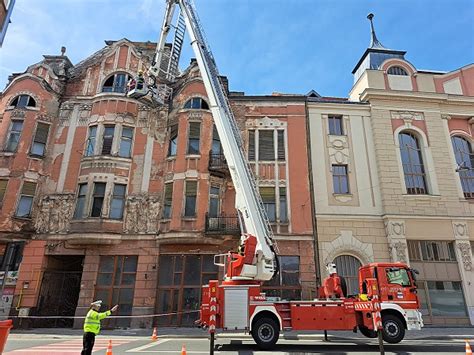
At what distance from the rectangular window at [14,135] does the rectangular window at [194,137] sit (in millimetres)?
11399

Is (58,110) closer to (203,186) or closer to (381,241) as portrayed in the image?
(203,186)

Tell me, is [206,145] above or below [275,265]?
above

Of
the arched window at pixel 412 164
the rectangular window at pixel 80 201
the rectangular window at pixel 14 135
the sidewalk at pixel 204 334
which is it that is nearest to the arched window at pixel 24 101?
the rectangular window at pixel 14 135

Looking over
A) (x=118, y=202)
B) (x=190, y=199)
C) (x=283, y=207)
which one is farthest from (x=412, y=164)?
(x=118, y=202)

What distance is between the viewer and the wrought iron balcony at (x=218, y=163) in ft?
66.6

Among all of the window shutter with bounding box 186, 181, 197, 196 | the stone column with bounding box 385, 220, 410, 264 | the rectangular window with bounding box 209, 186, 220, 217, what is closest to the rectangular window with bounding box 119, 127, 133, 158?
the window shutter with bounding box 186, 181, 197, 196

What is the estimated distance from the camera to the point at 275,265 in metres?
12.1

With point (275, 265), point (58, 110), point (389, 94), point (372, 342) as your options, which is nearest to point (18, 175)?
point (58, 110)

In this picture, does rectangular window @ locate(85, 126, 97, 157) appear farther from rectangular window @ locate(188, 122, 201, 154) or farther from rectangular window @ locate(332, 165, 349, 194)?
rectangular window @ locate(332, 165, 349, 194)

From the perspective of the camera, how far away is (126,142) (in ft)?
72.0

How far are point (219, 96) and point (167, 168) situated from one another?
8004 mm

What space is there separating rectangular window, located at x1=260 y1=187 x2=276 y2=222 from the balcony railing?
7.68 ft

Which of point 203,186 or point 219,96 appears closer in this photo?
point 219,96

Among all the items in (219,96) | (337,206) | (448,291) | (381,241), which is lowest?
(448,291)
